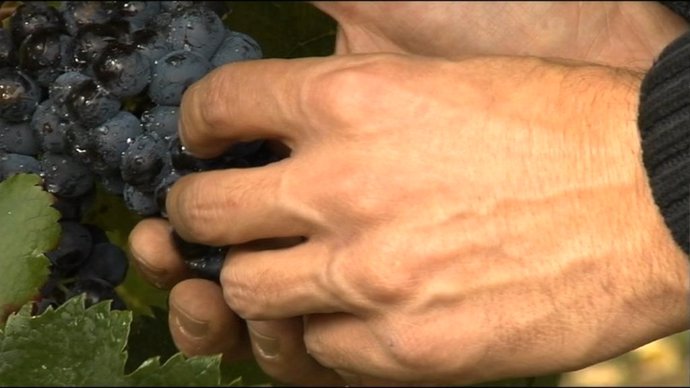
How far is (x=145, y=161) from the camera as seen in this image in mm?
850

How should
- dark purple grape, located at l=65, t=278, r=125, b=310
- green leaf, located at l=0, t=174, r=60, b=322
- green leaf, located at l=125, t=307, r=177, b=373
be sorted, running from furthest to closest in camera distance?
green leaf, located at l=125, t=307, r=177, b=373
dark purple grape, located at l=65, t=278, r=125, b=310
green leaf, located at l=0, t=174, r=60, b=322

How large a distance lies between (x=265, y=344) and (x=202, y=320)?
0.07 metres

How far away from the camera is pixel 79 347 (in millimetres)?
732

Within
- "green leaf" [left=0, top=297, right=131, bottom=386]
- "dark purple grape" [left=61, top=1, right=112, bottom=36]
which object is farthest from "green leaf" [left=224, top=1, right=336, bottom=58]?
"green leaf" [left=0, top=297, right=131, bottom=386]

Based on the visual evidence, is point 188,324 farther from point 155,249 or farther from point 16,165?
point 16,165

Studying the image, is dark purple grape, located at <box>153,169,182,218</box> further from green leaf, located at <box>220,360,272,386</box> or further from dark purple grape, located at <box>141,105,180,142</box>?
Answer: green leaf, located at <box>220,360,272,386</box>

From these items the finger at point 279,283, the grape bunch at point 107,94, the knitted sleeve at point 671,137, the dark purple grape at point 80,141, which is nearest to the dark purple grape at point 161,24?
the grape bunch at point 107,94

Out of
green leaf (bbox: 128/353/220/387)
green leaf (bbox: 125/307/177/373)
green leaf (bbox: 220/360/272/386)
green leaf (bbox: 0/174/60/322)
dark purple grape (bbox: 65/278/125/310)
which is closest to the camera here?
green leaf (bbox: 128/353/220/387)

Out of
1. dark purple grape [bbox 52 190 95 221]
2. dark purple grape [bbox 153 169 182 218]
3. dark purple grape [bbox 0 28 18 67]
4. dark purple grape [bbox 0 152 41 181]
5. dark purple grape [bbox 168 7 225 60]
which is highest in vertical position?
dark purple grape [bbox 168 7 225 60]

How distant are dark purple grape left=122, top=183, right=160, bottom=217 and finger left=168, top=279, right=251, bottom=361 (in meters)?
0.08

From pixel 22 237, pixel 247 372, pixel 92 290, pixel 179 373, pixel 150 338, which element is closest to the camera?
pixel 179 373

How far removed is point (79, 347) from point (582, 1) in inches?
33.8

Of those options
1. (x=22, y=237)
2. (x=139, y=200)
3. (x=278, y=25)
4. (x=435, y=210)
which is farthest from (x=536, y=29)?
(x=22, y=237)

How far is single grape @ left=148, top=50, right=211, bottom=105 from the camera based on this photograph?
847mm
